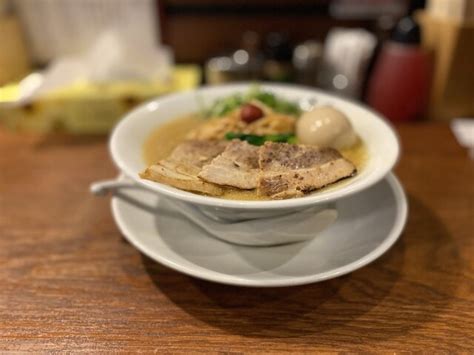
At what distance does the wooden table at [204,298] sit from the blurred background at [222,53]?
64cm

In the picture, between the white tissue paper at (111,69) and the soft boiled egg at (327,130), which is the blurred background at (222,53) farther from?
the soft boiled egg at (327,130)

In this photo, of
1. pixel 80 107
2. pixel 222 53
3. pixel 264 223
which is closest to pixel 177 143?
pixel 264 223

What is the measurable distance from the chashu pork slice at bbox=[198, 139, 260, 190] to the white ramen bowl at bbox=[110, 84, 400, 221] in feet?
0.17

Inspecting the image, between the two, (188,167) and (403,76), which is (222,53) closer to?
(403,76)

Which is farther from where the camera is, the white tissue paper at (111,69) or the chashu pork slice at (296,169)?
the white tissue paper at (111,69)

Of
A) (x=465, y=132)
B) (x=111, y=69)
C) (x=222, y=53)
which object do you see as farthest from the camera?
(x=222, y=53)

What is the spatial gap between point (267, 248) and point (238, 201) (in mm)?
207

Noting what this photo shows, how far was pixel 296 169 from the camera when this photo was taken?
33.4 inches

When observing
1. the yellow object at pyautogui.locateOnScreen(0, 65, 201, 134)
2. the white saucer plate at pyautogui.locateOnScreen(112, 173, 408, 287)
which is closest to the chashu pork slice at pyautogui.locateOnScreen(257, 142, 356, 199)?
the white saucer plate at pyautogui.locateOnScreen(112, 173, 408, 287)

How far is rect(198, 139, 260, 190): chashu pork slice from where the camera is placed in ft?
2.63

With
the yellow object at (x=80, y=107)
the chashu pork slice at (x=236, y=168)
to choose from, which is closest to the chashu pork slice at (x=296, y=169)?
the chashu pork slice at (x=236, y=168)

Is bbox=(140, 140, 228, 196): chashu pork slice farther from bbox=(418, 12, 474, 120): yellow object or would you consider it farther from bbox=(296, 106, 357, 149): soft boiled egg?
bbox=(418, 12, 474, 120): yellow object

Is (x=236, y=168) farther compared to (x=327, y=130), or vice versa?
(x=327, y=130)

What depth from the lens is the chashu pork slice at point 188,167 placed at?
2.57 feet
